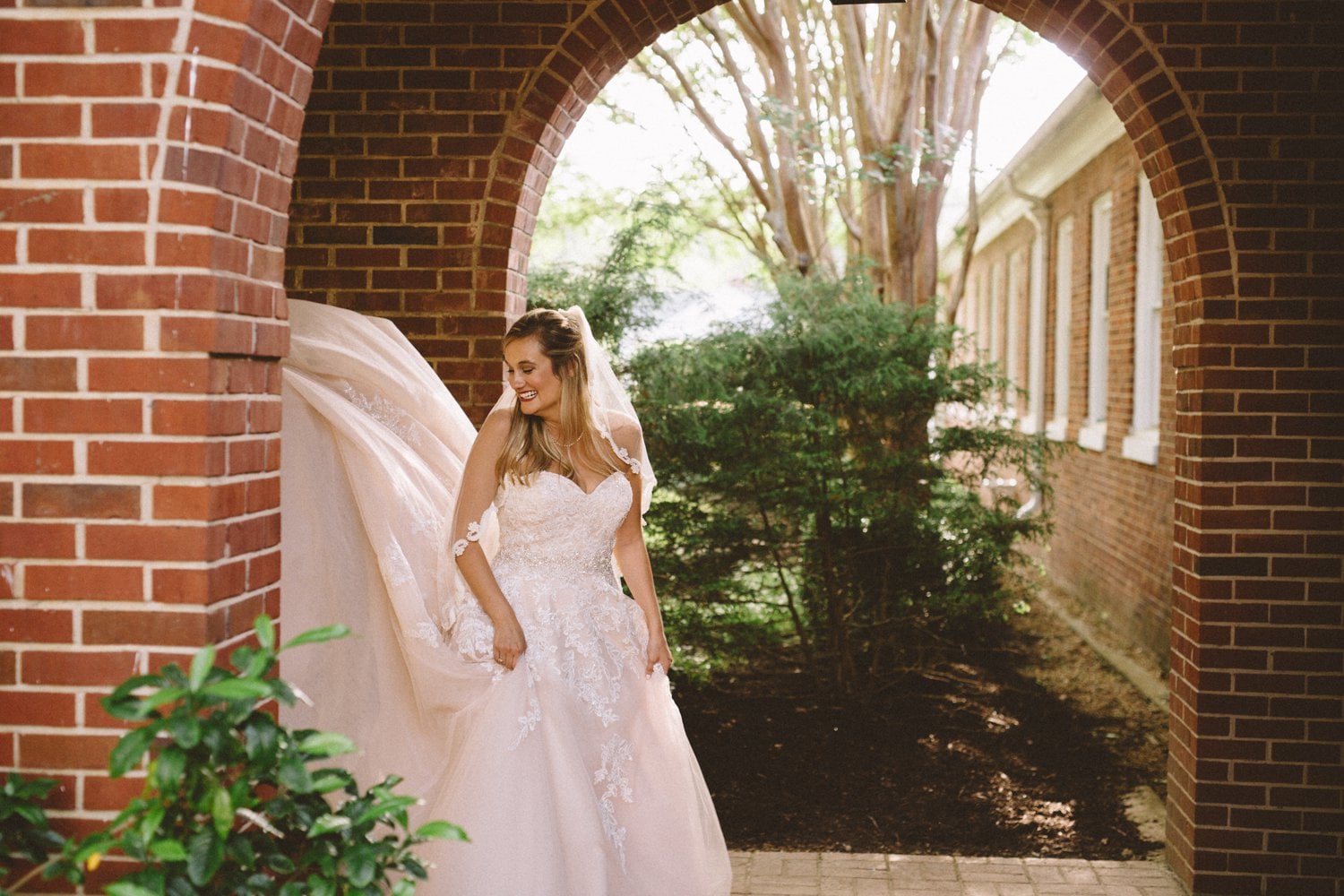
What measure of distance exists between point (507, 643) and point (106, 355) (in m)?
1.60

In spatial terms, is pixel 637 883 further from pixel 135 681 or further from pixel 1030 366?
pixel 1030 366

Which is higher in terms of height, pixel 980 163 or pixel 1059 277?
pixel 980 163

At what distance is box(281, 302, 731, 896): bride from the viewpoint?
12.1 ft

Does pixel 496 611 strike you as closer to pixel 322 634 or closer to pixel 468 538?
pixel 468 538

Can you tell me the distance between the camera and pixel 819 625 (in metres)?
8.13

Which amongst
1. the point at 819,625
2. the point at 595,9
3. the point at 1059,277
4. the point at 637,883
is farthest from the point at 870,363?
the point at 1059,277

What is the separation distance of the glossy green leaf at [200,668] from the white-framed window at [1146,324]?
881 centimetres

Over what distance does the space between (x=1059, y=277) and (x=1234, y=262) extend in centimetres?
983

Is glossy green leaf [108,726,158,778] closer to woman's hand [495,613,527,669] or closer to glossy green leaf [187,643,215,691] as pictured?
glossy green leaf [187,643,215,691]

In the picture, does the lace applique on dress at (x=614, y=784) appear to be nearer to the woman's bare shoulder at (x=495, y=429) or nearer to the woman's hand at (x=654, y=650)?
the woman's hand at (x=654, y=650)

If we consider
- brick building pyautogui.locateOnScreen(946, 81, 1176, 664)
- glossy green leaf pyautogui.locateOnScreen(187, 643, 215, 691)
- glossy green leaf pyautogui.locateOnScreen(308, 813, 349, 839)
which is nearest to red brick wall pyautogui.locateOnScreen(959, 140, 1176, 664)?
brick building pyautogui.locateOnScreen(946, 81, 1176, 664)

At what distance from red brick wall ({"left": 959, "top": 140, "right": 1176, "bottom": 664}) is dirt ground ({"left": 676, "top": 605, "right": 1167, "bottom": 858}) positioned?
87 centimetres

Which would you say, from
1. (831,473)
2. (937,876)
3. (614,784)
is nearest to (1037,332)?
(831,473)

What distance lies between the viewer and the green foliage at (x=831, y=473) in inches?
304
